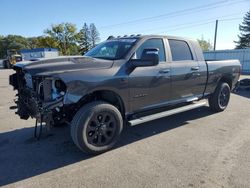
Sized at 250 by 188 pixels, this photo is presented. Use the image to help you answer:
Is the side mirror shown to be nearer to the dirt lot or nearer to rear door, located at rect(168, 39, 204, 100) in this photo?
rear door, located at rect(168, 39, 204, 100)

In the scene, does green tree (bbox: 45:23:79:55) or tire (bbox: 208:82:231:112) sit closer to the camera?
tire (bbox: 208:82:231:112)

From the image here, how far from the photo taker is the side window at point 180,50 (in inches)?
192

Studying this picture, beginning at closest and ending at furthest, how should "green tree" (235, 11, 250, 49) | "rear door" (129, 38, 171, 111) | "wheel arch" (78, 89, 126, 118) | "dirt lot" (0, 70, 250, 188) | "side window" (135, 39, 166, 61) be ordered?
1. "dirt lot" (0, 70, 250, 188)
2. "wheel arch" (78, 89, 126, 118)
3. "rear door" (129, 38, 171, 111)
4. "side window" (135, 39, 166, 61)
5. "green tree" (235, 11, 250, 49)

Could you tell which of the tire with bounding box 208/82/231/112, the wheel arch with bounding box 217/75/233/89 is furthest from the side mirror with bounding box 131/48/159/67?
the wheel arch with bounding box 217/75/233/89

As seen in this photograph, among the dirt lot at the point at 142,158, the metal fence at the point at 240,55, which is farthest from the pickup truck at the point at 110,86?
the metal fence at the point at 240,55

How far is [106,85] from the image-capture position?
12.0 ft

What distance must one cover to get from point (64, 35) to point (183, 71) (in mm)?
66378

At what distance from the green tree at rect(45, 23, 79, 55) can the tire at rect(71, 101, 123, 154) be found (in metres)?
64.4

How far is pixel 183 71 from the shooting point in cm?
491

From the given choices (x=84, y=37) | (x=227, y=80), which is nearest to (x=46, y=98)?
(x=227, y=80)

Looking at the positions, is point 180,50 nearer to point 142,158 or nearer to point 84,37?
point 142,158

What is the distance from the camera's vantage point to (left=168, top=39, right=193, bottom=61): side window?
4883 mm

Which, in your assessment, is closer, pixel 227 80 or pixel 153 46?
pixel 153 46

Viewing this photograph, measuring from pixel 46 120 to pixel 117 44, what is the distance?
2.04 meters
